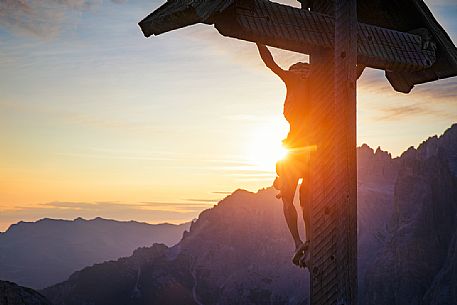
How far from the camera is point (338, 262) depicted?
4699mm

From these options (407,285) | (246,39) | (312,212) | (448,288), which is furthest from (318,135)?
(407,285)

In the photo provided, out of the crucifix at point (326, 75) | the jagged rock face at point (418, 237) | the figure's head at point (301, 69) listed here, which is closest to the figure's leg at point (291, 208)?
the crucifix at point (326, 75)

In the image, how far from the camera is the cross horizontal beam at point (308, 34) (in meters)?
4.66

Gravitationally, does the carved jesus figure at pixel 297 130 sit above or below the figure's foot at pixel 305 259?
above

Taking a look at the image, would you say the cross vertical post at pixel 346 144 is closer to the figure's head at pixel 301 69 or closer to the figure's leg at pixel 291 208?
the figure's head at pixel 301 69

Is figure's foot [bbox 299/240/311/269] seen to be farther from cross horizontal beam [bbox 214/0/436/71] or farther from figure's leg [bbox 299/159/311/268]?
cross horizontal beam [bbox 214/0/436/71]

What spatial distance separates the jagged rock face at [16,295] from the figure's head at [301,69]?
28001 mm

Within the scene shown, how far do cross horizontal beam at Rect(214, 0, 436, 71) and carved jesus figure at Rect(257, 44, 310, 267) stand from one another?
0.40m

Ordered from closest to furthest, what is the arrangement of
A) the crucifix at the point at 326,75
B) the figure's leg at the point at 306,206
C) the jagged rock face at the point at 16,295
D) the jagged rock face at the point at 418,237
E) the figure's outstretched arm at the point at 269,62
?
the crucifix at the point at 326,75
the figure's leg at the point at 306,206
the figure's outstretched arm at the point at 269,62
the jagged rock face at the point at 16,295
the jagged rock face at the point at 418,237

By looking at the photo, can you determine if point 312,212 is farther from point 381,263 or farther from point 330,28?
point 381,263

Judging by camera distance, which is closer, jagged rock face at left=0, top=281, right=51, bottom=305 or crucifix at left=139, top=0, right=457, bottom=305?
crucifix at left=139, top=0, right=457, bottom=305

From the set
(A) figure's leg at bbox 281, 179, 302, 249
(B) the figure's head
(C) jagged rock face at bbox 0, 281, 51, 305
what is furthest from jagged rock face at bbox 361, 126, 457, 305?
(B) the figure's head

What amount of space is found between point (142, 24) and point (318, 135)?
5.41 ft

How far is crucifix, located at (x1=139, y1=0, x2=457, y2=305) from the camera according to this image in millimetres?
4660
